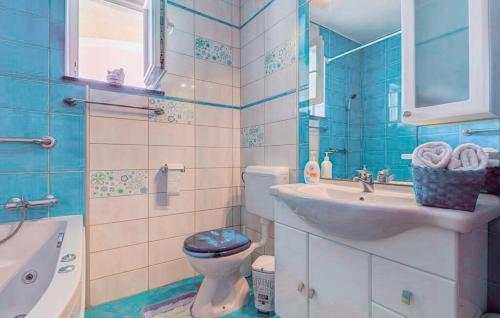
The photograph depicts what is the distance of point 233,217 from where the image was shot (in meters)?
2.14

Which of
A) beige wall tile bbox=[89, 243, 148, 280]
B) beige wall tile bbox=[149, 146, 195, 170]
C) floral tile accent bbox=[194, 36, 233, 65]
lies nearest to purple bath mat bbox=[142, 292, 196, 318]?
beige wall tile bbox=[89, 243, 148, 280]

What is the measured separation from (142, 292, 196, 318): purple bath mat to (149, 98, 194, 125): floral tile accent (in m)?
1.26

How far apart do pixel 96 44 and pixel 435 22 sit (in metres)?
2.05

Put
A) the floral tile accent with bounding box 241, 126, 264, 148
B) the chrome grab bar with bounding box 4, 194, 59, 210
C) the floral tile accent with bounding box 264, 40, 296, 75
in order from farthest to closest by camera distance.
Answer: the floral tile accent with bounding box 241, 126, 264, 148 < the floral tile accent with bounding box 264, 40, 296, 75 < the chrome grab bar with bounding box 4, 194, 59, 210

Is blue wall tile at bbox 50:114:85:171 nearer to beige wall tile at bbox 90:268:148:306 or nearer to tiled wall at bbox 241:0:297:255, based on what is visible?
beige wall tile at bbox 90:268:148:306

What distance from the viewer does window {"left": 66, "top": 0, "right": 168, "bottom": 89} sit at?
4.69 ft

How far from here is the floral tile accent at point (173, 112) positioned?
176 cm

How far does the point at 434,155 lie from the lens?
78cm

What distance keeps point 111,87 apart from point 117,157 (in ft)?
1.57

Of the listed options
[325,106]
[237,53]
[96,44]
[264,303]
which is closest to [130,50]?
[96,44]

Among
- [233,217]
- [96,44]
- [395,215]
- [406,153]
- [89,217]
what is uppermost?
[96,44]

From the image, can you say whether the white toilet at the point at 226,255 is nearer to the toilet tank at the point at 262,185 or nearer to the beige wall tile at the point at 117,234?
the toilet tank at the point at 262,185

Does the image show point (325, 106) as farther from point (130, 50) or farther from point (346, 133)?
point (130, 50)

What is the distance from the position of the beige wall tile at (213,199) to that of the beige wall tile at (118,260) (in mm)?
500
